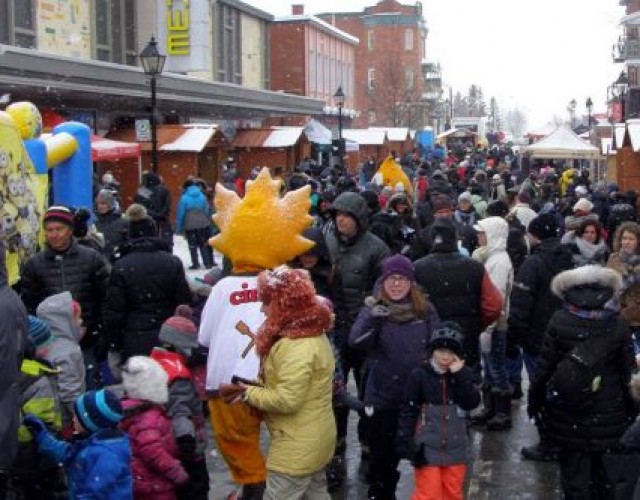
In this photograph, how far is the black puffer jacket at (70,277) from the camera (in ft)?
22.9

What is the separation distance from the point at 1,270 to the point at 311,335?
4.95ft

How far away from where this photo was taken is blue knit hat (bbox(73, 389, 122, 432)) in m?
4.77

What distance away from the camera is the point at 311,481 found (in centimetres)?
520

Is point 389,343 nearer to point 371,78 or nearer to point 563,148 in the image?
point 563,148

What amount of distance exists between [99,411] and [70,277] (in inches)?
95.2

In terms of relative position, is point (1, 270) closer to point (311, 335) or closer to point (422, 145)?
point (311, 335)

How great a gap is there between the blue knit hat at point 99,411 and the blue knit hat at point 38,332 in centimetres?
82

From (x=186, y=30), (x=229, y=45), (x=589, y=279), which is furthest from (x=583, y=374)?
(x=229, y=45)

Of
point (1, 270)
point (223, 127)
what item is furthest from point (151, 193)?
point (223, 127)

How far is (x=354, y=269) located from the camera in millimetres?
7180

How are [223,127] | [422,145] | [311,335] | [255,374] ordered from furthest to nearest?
[422,145]
[223,127]
[255,374]
[311,335]

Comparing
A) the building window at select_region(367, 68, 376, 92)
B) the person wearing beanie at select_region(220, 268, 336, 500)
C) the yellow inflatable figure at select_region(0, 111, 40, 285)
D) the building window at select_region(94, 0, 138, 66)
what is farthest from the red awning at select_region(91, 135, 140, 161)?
the building window at select_region(367, 68, 376, 92)

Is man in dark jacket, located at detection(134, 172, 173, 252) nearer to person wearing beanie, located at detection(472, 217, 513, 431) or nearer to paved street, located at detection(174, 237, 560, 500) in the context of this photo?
person wearing beanie, located at detection(472, 217, 513, 431)

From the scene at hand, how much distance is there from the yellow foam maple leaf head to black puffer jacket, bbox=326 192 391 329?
92cm
